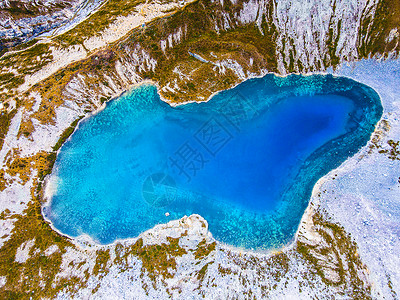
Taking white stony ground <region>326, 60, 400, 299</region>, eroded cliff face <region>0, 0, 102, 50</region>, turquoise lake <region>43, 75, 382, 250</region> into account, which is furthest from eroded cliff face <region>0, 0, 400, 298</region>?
eroded cliff face <region>0, 0, 102, 50</region>

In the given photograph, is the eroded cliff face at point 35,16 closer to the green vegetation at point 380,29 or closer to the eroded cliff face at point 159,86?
the eroded cliff face at point 159,86

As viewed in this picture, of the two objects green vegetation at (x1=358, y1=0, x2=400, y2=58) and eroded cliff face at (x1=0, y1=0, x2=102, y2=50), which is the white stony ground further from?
eroded cliff face at (x1=0, y1=0, x2=102, y2=50)

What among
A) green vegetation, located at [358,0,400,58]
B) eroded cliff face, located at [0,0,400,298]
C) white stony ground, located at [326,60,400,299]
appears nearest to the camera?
white stony ground, located at [326,60,400,299]

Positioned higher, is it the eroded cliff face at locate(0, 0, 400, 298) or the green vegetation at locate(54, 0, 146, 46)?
the green vegetation at locate(54, 0, 146, 46)

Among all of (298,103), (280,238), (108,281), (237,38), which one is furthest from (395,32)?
(108,281)

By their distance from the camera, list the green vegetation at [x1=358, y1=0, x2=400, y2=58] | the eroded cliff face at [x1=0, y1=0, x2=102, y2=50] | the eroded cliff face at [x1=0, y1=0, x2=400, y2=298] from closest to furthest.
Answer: the eroded cliff face at [x1=0, y1=0, x2=400, y2=298] < the green vegetation at [x1=358, y1=0, x2=400, y2=58] < the eroded cliff face at [x1=0, y1=0, x2=102, y2=50]

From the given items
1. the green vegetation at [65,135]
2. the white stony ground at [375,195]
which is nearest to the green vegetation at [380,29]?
the white stony ground at [375,195]

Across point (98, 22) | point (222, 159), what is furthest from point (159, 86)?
point (222, 159)
